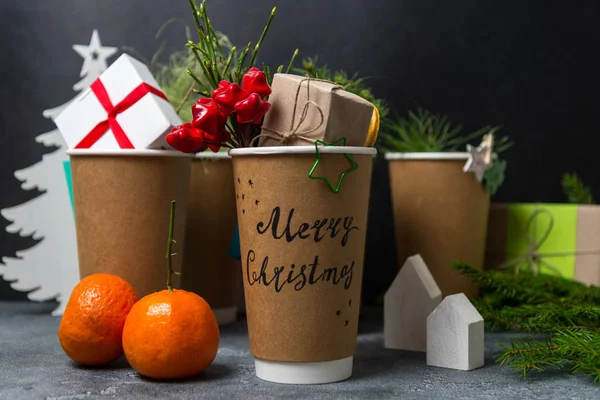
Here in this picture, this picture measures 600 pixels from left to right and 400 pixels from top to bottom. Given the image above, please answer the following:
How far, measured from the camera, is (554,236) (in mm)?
1542

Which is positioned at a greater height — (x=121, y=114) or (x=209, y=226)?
(x=121, y=114)

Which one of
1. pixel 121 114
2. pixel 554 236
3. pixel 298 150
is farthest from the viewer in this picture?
pixel 554 236

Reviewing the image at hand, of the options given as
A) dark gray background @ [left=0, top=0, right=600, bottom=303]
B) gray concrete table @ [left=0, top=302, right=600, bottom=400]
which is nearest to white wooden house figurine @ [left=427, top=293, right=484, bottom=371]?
gray concrete table @ [left=0, top=302, right=600, bottom=400]

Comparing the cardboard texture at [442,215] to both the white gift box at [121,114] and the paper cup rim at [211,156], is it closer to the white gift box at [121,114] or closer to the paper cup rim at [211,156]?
the paper cup rim at [211,156]

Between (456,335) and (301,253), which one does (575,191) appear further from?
(301,253)

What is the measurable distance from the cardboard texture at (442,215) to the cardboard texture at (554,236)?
151 millimetres

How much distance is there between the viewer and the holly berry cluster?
3.10 feet

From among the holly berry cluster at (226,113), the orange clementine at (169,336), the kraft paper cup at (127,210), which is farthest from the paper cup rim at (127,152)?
the orange clementine at (169,336)

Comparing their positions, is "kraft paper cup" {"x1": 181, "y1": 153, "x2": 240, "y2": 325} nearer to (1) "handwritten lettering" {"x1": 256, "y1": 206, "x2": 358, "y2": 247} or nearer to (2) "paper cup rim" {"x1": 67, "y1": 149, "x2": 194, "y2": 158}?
(2) "paper cup rim" {"x1": 67, "y1": 149, "x2": 194, "y2": 158}

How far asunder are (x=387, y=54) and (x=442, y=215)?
47 centimetres

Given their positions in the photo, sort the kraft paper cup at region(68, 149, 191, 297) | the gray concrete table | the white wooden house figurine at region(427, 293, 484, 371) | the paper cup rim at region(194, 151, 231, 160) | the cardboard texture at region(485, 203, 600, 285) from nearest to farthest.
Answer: the gray concrete table, the white wooden house figurine at region(427, 293, 484, 371), the kraft paper cup at region(68, 149, 191, 297), the paper cup rim at region(194, 151, 231, 160), the cardboard texture at region(485, 203, 600, 285)

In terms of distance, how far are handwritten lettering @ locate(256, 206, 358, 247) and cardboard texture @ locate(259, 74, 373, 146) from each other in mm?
106

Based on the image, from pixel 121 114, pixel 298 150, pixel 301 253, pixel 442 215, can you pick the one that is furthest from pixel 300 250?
pixel 442 215

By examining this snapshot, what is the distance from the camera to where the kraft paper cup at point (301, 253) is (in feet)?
3.10
